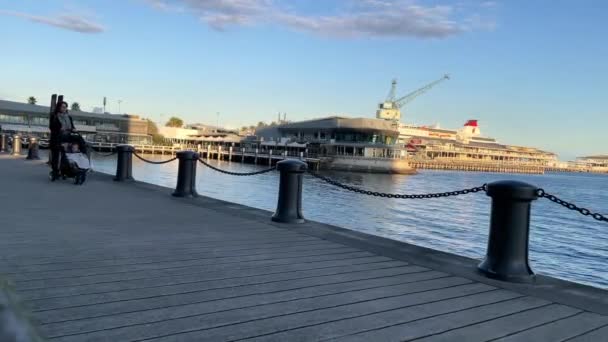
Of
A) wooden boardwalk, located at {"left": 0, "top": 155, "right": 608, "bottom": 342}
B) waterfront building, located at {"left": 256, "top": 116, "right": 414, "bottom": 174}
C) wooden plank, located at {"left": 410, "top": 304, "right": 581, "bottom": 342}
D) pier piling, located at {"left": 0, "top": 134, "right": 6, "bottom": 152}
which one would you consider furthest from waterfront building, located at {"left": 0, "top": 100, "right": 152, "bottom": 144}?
wooden plank, located at {"left": 410, "top": 304, "right": 581, "bottom": 342}

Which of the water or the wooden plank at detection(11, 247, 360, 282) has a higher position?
the wooden plank at detection(11, 247, 360, 282)

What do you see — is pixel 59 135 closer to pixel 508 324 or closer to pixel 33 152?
pixel 33 152

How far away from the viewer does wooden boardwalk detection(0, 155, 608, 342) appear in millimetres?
3418

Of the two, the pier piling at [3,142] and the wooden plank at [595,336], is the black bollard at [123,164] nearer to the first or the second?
the wooden plank at [595,336]

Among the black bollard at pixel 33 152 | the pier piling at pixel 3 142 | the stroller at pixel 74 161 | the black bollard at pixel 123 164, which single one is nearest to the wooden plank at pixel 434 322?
the stroller at pixel 74 161

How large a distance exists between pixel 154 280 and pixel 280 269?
119 cm

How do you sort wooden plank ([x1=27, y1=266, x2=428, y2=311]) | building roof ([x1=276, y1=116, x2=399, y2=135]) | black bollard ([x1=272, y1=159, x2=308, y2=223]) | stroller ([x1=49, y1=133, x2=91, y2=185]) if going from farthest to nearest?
building roof ([x1=276, y1=116, x2=399, y2=135]) → stroller ([x1=49, y1=133, x2=91, y2=185]) → black bollard ([x1=272, y1=159, x2=308, y2=223]) → wooden plank ([x1=27, y1=266, x2=428, y2=311])

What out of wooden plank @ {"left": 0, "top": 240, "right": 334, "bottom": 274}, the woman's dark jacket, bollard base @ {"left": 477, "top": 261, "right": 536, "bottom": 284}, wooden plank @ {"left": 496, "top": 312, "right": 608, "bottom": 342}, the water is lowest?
the water

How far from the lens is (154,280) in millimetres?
4406

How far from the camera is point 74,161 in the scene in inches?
496

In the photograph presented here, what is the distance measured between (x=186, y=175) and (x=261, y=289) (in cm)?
689

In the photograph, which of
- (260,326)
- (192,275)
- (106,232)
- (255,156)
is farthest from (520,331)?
(255,156)

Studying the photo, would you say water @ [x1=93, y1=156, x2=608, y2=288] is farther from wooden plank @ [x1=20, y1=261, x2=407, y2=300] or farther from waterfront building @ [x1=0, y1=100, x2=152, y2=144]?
waterfront building @ [x1=0, y1=100, x2=152, y2=144]

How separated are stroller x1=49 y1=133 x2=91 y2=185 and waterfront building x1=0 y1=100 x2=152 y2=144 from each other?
85625 millimetres
